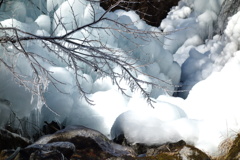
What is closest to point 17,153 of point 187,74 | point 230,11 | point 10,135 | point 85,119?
point 10,135

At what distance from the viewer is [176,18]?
12.9 meters

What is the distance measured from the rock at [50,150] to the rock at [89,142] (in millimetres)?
878

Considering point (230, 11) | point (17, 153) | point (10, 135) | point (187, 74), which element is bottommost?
point (187, 74)

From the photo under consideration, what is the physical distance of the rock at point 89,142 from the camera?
4613 mm

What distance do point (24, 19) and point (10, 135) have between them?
A: 2.98 metres

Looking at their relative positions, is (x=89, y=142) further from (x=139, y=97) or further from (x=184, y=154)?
(x=139, y=97)

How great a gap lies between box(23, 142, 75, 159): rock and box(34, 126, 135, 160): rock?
0.88 meters

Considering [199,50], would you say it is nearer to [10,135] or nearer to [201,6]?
[201,6]

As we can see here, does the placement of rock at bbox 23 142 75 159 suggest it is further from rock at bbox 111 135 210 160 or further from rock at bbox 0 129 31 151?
rock at bbox 0 129 31 151

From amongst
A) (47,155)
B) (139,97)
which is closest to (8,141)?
(47,155)

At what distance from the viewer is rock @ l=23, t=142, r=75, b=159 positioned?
330 centimetres

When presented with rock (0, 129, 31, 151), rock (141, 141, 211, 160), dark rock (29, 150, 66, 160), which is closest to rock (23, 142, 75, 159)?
dark rock (29, 150, 66, 160)

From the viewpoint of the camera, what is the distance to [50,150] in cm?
340

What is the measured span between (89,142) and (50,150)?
1390 millimetres
